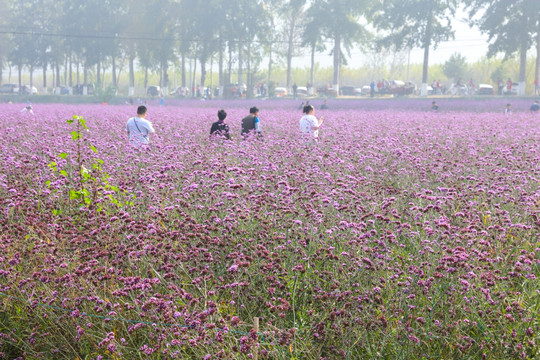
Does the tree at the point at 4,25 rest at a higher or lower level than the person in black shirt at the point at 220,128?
higher

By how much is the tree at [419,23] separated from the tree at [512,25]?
3254 millimetres

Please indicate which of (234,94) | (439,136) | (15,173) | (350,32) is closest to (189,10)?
(234,94)

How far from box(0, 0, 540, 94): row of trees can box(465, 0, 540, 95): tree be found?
72 mm

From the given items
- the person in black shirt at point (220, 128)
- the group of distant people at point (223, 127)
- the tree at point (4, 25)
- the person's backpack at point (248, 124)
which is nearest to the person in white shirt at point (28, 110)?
the group of distant people at point (223, 127)

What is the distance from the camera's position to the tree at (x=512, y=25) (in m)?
42.2

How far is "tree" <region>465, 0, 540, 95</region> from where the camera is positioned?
42188 millimetres

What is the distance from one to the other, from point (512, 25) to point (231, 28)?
26.6m

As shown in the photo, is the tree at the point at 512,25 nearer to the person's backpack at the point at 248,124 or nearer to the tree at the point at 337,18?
the tree at the point at 337,18

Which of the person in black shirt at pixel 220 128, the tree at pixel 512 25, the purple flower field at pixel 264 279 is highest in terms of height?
the tree at pixel 512 25

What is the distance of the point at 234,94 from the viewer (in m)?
57.0

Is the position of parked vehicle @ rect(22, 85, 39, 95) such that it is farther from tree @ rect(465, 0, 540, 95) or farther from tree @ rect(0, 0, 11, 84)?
tree @ rect(465, 0, 540, 95)

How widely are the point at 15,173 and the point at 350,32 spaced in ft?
158

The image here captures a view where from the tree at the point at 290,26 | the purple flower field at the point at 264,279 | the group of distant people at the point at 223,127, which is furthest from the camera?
the tree at the point at 290,26

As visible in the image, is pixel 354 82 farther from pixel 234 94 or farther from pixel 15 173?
pixel 15 173
